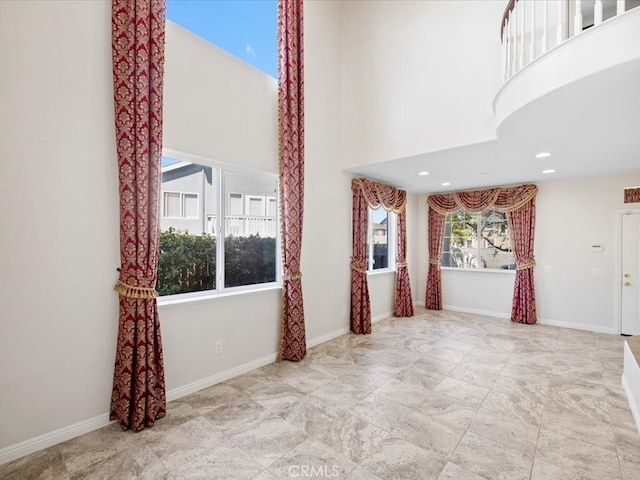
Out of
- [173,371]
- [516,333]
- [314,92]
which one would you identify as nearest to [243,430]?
[173,371]

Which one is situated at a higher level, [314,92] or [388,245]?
[314,92]

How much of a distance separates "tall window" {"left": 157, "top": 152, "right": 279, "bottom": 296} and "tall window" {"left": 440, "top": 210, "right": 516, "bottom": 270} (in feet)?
14.4

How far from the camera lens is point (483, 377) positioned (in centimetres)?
326

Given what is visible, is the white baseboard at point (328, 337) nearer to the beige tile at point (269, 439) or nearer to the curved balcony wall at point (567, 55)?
the beige tile at point (269, 439)

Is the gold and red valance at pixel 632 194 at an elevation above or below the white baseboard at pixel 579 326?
above

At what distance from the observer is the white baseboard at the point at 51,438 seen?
2006 mm

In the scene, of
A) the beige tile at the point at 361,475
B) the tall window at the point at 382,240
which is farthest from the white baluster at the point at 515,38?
the beige tile at the point at 361,475

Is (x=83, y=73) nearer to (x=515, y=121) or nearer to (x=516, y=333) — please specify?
(x=515, y=121)

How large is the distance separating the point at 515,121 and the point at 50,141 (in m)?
3.81

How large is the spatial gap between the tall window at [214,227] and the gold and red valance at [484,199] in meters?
4.12

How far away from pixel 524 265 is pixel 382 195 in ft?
9.44

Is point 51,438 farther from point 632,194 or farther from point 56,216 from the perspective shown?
point 632,194

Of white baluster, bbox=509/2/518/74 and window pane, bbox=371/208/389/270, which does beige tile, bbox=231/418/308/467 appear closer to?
→ white baluster, bbox=509/2/518/74

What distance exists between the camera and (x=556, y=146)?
11.2 ft
